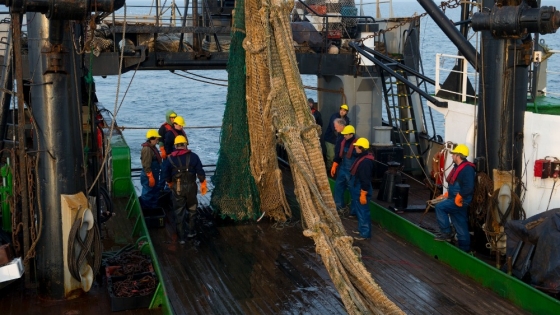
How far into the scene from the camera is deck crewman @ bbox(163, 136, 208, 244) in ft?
34.9

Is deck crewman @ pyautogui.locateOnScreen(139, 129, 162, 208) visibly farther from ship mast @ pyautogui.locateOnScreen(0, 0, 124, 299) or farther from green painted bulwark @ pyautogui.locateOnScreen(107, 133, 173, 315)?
ship mast @ pyautogui.locateOnScreen(0, 0, 124, 299)

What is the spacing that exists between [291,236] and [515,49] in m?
4.23

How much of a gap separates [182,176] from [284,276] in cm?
231

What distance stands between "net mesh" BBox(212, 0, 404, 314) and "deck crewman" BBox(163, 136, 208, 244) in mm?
945

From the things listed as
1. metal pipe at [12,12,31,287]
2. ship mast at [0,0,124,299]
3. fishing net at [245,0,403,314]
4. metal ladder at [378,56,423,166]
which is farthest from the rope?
metal ladder at [378,56,423,166]

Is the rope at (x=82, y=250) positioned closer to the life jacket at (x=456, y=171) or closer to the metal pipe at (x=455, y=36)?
the life jacket at (x=456, y=171)

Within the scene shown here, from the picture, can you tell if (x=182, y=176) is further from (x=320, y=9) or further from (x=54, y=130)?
(x=320, y=9)

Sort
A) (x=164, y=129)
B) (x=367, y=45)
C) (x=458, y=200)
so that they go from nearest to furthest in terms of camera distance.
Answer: (x=458, y=200) → (x=164, y=129) → (x=367, y=45)

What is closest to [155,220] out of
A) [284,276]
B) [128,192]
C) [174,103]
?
[128,192]

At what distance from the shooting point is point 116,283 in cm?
839

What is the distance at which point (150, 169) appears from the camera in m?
12.1

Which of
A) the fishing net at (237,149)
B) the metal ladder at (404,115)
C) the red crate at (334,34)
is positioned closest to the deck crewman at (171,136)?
the fishing net at (237,149)

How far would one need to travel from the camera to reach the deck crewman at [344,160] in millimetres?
11609

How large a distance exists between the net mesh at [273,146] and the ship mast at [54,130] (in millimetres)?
2678
